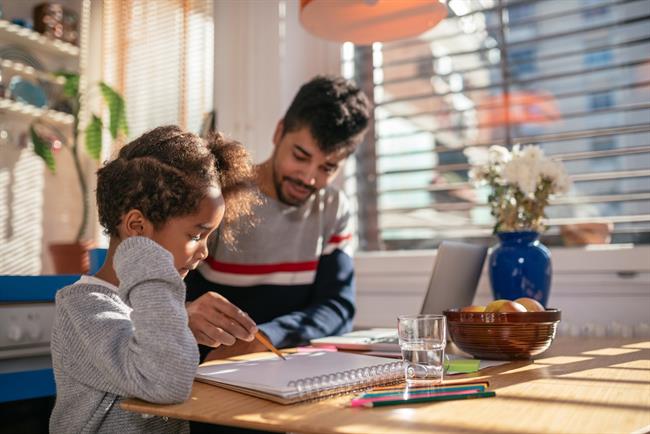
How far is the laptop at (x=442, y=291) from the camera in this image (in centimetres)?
125

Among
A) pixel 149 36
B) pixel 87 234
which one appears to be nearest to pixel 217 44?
pixel 149 36

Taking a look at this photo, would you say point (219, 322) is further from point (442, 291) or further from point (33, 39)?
point (33, 39)

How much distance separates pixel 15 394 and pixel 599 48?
73.4 inches

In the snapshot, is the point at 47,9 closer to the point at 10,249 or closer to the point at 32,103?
the point at 32,103

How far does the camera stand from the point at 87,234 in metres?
2.75

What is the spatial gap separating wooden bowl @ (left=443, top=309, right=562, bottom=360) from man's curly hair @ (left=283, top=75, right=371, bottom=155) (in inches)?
27.0

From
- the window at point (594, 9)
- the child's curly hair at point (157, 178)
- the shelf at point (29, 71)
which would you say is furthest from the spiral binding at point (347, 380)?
the shelf at point (29, 71)

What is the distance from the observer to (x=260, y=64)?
225 centimetres

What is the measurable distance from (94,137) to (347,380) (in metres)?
1.96

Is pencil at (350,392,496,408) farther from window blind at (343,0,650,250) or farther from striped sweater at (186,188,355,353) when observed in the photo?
window blind at (343,0,650,250)

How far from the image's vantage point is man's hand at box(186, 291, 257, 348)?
1026 millimetres

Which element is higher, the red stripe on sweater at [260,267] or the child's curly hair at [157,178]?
the child's curly hair at [157,178]

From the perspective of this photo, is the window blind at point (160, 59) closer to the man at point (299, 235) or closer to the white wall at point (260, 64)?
the white wall at point (260, 64)

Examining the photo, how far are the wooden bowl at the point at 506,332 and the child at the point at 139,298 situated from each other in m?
0.37
